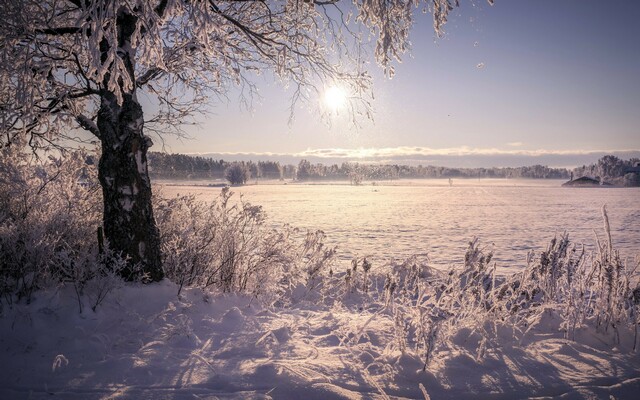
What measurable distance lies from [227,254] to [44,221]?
233cm

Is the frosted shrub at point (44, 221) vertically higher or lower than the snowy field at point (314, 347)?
higher

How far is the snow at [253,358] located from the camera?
2.50 metres

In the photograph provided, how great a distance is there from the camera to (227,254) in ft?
16.6

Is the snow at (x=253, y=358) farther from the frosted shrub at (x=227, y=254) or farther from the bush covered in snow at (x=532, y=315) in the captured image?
the frosted shrub at (x=227, y=254)

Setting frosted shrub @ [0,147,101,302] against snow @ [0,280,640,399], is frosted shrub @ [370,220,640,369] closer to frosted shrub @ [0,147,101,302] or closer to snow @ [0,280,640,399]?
snow @ [0,280,640,399]

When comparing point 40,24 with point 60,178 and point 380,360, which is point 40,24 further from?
point 380,360

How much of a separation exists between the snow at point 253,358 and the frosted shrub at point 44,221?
1.06ft

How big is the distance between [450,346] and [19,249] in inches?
192

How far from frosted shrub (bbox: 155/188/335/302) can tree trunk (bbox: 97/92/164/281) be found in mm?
613

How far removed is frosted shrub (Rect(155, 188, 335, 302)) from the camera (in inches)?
191

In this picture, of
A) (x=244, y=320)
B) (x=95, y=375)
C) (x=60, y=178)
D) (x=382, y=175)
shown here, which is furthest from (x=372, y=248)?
(x=382, y=175)

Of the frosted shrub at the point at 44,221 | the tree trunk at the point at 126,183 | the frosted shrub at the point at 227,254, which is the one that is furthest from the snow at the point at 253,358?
the frosted shrub at the point at 227,254

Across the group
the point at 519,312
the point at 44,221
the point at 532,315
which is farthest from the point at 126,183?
the point at 532,315

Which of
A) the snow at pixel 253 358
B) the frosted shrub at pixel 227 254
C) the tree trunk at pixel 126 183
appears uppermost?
the tree trunk at pixel 126 183
